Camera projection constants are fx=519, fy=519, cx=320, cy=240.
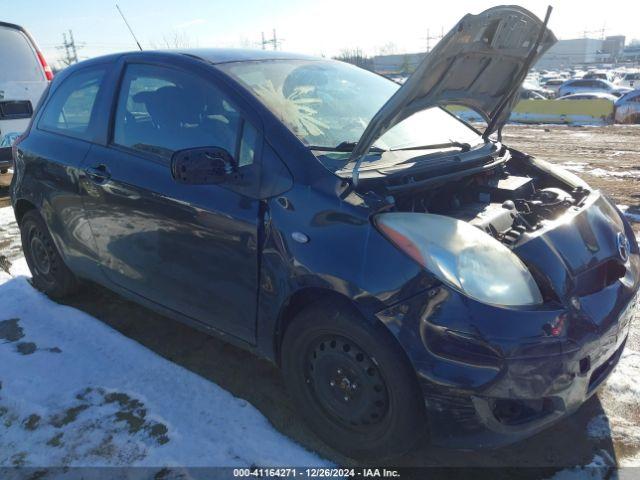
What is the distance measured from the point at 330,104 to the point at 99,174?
1.43 meters

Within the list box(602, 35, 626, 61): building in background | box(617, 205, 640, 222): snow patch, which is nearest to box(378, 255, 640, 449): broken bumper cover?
box(617, 205, 640, 222): snow patch

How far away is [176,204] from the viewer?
2654 mm

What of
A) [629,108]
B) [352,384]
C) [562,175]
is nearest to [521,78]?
[562,175]

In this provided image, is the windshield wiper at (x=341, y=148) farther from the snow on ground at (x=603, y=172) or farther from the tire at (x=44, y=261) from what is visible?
the snow on ground at (x=603, y=172)

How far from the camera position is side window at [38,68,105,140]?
132 inches

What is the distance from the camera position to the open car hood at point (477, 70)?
7.42 ft

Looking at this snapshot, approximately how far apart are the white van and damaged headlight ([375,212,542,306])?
6609mm

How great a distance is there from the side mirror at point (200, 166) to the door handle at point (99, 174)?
3.03ft

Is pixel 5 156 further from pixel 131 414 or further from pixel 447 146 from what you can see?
pixel 447 146

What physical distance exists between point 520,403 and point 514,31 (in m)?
1.81

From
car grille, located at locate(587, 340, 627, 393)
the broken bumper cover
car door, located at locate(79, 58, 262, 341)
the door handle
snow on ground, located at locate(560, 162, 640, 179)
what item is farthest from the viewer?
snow on ground, located at locate(560, 162, 640, 179)

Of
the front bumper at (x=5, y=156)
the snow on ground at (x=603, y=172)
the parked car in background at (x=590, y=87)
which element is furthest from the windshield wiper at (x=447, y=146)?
the parked car in background at (x=590, y=87)

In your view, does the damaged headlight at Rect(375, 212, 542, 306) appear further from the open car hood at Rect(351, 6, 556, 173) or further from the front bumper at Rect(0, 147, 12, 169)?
the front bumper at Rect(0, 147, 12, 169)

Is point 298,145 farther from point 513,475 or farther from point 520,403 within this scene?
point 513,475
